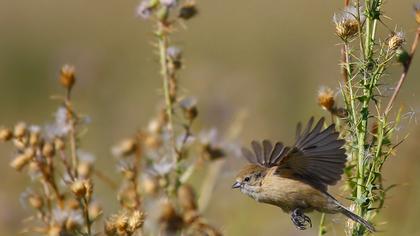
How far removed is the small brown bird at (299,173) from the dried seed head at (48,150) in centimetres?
75

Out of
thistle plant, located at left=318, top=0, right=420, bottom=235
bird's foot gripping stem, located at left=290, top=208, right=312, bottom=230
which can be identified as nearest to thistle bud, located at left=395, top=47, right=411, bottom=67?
thistle plant, located at left=318, top=0, right=420, bottom=235

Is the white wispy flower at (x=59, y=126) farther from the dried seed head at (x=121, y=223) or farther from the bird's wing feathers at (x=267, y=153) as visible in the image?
the dried seed head at (x=121, y=223)

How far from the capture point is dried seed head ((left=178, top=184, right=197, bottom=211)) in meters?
3.36

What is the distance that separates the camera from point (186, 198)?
3.45 m

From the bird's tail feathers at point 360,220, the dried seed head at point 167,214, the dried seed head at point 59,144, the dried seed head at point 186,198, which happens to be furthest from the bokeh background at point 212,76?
the dried seed head at point 167,214

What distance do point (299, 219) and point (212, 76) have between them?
11.6ft

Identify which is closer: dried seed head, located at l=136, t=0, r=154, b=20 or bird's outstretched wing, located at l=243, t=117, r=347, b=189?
bird's outstretched wing, located at l=243, t=117, r=347, b=189

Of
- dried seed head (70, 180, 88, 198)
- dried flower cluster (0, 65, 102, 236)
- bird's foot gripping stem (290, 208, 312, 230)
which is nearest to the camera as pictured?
dried seed head (70, 180, 88, 198)

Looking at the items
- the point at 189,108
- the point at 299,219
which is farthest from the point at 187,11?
the point at 299,219

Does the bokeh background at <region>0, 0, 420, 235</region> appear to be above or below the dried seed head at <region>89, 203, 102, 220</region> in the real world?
above

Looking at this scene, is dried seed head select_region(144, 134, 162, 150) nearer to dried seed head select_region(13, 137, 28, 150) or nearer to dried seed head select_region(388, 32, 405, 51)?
dried seed head select_region(13, 137, 28, 150)

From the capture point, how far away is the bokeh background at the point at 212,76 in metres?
4.67

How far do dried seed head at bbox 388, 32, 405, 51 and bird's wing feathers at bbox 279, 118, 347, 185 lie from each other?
1.03 feet

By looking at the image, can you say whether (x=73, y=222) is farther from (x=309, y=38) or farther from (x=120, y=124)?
(x=309, y=38)
